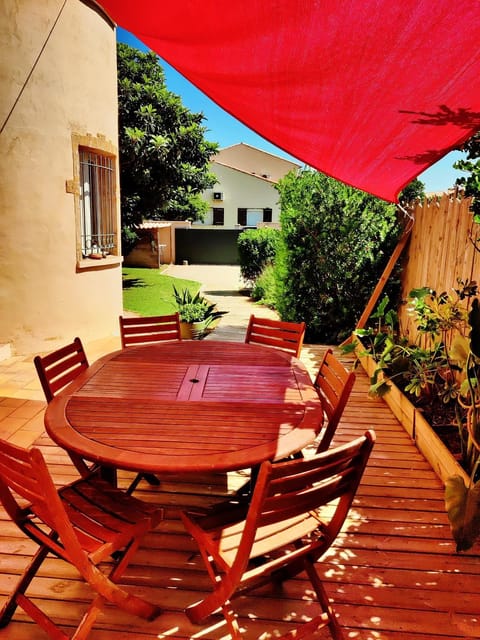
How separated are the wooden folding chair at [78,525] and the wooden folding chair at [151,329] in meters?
1.72

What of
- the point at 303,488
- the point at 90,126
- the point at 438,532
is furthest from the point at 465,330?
the point at 90,126

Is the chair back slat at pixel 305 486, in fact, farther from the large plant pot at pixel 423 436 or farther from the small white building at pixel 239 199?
the small white building at pixel 239 199

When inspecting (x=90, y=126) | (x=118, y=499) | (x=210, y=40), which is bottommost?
(x=118, y=499)

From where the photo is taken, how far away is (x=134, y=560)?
2.37m

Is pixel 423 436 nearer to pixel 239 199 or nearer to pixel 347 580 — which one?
pixel 347 580

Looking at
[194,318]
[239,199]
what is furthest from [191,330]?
[239,199]

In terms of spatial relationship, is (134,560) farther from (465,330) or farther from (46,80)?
(46,80)

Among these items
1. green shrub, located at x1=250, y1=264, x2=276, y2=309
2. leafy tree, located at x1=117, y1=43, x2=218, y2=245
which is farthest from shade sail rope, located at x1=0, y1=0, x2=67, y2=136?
green shrub, located at x1=250, y1=264, x2=276, y2=309

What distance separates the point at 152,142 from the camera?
1216 centimetres

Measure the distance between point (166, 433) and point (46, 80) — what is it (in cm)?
549

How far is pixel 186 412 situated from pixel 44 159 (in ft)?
16.0

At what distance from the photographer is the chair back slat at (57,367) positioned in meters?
2.65

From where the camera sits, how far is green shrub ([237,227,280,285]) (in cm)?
1389

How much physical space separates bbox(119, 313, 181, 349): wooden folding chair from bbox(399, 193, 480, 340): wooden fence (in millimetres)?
2459
